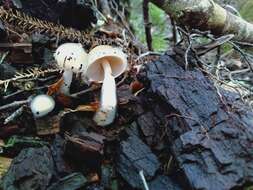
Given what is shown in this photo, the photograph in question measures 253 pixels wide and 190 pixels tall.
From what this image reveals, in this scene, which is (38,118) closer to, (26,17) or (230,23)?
(26,17)

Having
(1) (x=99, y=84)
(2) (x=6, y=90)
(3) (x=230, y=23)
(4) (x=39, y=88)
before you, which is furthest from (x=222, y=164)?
(3) (x=230, y=23)

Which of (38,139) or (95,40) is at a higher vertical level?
(95,40)

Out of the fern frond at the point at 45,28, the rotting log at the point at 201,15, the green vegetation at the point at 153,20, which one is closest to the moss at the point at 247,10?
the green vegetation at the point at 153,20

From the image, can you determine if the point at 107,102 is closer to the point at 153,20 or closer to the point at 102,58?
the point at 102,58

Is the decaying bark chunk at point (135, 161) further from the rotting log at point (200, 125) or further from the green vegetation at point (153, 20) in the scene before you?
the green vegetation at point (153, 20)

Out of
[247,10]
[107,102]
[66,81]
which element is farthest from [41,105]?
[247,10]

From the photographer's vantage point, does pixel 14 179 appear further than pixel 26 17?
No
